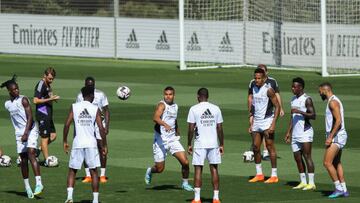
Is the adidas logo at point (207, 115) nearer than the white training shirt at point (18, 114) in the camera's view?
Yes

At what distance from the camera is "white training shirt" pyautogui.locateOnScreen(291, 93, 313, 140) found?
2347cm

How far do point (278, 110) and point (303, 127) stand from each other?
1345 millimetres

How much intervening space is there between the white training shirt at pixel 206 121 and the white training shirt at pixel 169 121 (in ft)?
5.80

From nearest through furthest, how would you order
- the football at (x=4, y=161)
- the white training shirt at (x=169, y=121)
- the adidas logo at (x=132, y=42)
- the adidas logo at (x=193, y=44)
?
the white training shirt at (x=169, y=121), the football at (x=4, y=161), the adidas logo at (x=193, y=44), the adidas logo at (x=132, y=42)

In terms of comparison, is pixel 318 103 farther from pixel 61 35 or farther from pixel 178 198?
pixel 61 35

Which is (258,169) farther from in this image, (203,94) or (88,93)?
(88,93)

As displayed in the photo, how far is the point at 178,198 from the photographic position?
2214 centimetres

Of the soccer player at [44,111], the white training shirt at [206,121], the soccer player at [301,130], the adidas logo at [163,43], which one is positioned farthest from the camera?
the adidas logo at [163,43]

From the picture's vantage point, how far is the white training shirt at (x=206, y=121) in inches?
837

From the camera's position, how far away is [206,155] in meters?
21.5

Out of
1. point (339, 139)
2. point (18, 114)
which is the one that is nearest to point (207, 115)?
point (339, 139)

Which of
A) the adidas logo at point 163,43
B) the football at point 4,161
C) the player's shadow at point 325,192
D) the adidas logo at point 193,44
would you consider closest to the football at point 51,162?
the football at point 4,161

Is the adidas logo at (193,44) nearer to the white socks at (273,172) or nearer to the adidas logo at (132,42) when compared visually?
the adidas logo at (132,42)

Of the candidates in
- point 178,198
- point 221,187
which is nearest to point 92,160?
point 178,198
